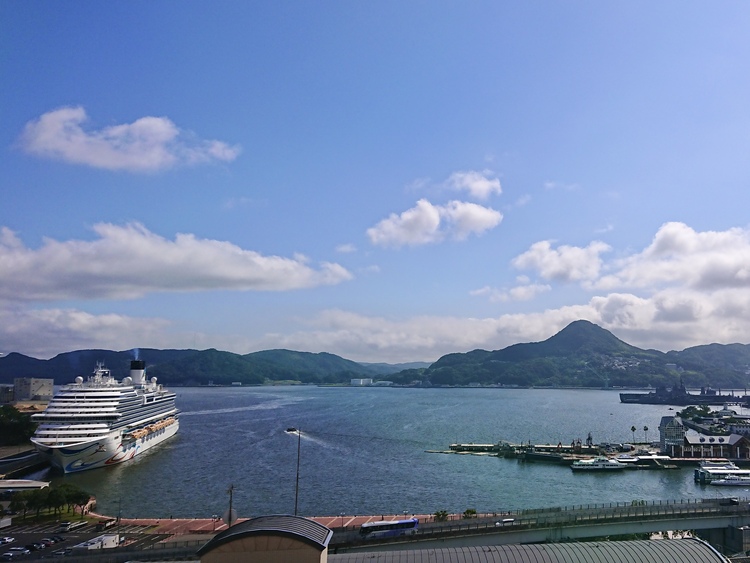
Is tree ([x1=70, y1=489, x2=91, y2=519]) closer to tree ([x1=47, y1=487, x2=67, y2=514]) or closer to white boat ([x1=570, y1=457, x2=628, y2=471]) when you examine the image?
tree ([x1=47, y1=487, x2=67, y2=514])

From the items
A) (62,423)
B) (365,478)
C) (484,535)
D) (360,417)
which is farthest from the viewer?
(360,417)

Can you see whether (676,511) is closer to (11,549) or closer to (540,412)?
(11,549)

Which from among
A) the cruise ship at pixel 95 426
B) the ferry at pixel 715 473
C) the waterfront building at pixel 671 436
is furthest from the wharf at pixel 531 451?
the cruise ship at pixel 95 426

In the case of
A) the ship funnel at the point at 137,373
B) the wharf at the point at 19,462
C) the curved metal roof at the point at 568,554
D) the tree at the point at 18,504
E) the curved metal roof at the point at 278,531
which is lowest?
the wharf at the point at 19,462

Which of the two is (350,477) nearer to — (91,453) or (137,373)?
(91,453)

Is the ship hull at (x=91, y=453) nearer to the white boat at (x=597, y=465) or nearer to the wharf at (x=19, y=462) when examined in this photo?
the wharf at (x=19, y=462)

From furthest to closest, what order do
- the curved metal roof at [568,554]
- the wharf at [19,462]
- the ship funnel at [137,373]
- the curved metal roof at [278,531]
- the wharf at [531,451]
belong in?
the ship funnel at [137,373] < the wharf at [531,451] < the wharf at [19,462] < the curved metal roof at [568,554] < the curved metal roof at [278,531]

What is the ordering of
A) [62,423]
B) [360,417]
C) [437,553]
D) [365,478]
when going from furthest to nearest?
[360,417] → [62,423] → [365,478] → [437,553]

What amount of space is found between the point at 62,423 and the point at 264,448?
19270 millimetres

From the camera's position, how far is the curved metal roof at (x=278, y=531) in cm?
1276

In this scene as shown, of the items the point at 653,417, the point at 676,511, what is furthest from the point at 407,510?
the point at 653,417

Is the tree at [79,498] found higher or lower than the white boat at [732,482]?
higher

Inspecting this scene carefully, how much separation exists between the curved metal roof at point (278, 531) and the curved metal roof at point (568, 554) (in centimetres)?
281

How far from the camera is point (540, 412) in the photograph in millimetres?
113438
